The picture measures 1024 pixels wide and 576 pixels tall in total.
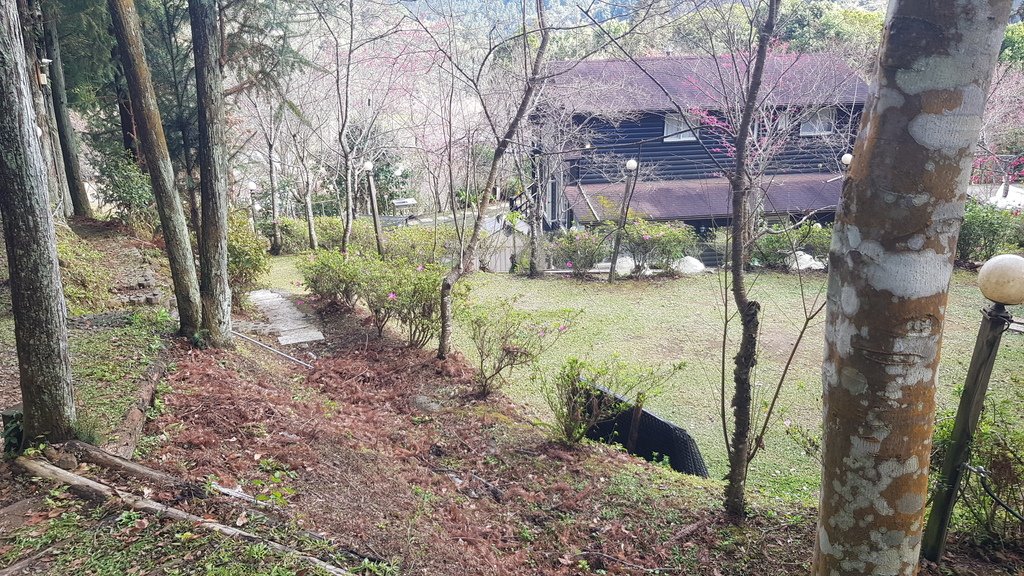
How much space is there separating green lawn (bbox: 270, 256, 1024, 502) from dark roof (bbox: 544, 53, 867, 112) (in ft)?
13.0

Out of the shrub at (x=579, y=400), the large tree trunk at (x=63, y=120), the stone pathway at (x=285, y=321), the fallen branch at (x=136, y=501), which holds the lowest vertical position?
the stone pathway at (x=285, y=321)

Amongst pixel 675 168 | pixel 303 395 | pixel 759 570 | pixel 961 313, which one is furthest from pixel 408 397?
pixel 675 168

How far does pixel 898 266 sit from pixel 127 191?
1179 centimetres

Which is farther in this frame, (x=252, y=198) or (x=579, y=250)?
(x=252, y=198)

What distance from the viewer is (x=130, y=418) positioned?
11.0ft

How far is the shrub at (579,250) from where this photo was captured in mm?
12414

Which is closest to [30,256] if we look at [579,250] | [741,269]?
[741,269]

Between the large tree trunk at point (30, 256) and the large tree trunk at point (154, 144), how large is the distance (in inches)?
80.6

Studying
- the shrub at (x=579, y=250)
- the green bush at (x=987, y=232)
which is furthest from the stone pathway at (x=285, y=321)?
the green bush at (x=987, y=232)

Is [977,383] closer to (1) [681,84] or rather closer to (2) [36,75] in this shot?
(2) [36,75]

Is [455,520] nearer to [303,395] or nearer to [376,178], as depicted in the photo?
[303,395]

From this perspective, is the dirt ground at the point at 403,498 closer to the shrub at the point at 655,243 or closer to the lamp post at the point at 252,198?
the shrub at the point at 655,243

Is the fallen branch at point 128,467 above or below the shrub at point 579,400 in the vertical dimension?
above

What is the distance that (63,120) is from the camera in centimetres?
1042
